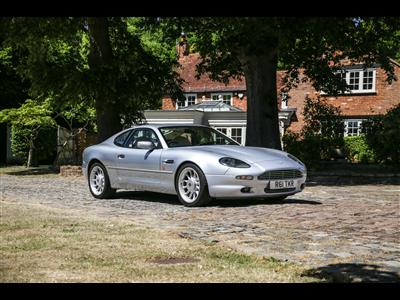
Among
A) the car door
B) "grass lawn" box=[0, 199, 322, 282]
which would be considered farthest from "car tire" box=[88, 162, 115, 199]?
"grass lawn" box=[0, 199, 322, 282]

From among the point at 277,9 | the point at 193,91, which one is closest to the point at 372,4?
the point at 277,9

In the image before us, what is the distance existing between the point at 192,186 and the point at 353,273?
539cm

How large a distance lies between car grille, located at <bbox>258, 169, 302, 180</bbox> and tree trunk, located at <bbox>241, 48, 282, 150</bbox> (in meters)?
8.43

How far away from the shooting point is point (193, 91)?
44.0 m

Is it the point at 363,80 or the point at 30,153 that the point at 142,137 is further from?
the point at 363,80

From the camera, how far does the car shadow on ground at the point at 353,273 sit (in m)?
4.56

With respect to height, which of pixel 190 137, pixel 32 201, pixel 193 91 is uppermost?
pixel 193 91

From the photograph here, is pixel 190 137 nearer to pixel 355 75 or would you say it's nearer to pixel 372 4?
pixel 372 4

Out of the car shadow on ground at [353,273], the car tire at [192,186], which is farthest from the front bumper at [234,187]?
the car shadow on ground at [353,273]

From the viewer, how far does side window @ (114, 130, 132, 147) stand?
1166 cm

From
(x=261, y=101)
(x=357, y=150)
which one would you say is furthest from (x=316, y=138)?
(x=357, y=150)

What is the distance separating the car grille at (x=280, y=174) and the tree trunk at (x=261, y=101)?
27.6ft

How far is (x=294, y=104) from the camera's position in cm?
3934

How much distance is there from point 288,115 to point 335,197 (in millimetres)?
25831
